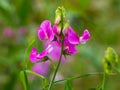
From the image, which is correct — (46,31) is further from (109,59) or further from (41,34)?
(109,59)

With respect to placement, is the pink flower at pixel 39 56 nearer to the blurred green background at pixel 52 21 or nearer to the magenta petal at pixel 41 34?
the magenta petal at pixel 41 34

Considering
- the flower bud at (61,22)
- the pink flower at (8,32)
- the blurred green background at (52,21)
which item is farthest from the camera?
the pink flower at (8,32)

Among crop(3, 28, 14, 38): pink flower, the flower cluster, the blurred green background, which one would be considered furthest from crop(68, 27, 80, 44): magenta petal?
crop(3, 28, 14, 38): pink flower

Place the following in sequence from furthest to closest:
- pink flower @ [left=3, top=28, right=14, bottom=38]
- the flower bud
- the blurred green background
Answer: pink flower @ [left=3, top=28, right=14, bottom=38], the blurred green background, the flower bud

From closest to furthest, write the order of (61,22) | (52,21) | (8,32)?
(61,22) → (52,21) → (8,32)

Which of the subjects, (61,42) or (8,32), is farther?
(8,32)

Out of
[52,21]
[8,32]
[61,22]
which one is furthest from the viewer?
[8,32]

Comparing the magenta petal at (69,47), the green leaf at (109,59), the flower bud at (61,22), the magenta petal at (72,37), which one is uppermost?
the flower bud at (61,22)

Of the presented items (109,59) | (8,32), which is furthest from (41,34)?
(8,32)

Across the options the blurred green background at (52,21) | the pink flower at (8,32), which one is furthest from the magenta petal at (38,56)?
the pink flower at (8,32)

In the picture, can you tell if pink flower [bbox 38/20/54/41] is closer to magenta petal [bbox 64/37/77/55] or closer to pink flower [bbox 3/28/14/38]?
magenta petal [bbox 64/37/77/55]
